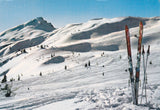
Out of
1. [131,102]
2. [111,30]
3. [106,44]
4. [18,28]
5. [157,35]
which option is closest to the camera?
[131,102]

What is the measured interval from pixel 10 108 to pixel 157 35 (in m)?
14.2

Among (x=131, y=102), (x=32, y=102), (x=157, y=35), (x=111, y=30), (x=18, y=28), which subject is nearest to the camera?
(x=131, y=102)

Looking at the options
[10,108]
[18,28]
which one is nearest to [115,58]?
[10,108]

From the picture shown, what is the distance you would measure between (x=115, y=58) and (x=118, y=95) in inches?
227

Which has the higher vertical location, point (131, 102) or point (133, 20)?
point (133, 20)

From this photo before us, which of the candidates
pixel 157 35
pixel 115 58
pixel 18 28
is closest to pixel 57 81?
pixel 115 58

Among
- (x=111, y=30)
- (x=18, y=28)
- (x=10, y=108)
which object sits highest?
(x=18, y=28)

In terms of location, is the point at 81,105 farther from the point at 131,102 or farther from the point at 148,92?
the point at 148,92

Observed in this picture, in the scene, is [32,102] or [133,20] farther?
[133,20]

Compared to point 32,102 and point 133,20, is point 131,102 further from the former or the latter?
point 133,20

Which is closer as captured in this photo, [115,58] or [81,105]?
[81,105]

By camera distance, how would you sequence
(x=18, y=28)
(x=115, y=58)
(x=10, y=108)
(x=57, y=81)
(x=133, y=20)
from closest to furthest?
1. (x=10, y=108)
2. (x=57, y=81)
3. (x=115, y=58)
4. (x=133, y=20)
5. (x=18, y=28)

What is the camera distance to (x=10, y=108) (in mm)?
3852

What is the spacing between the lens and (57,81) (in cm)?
669
